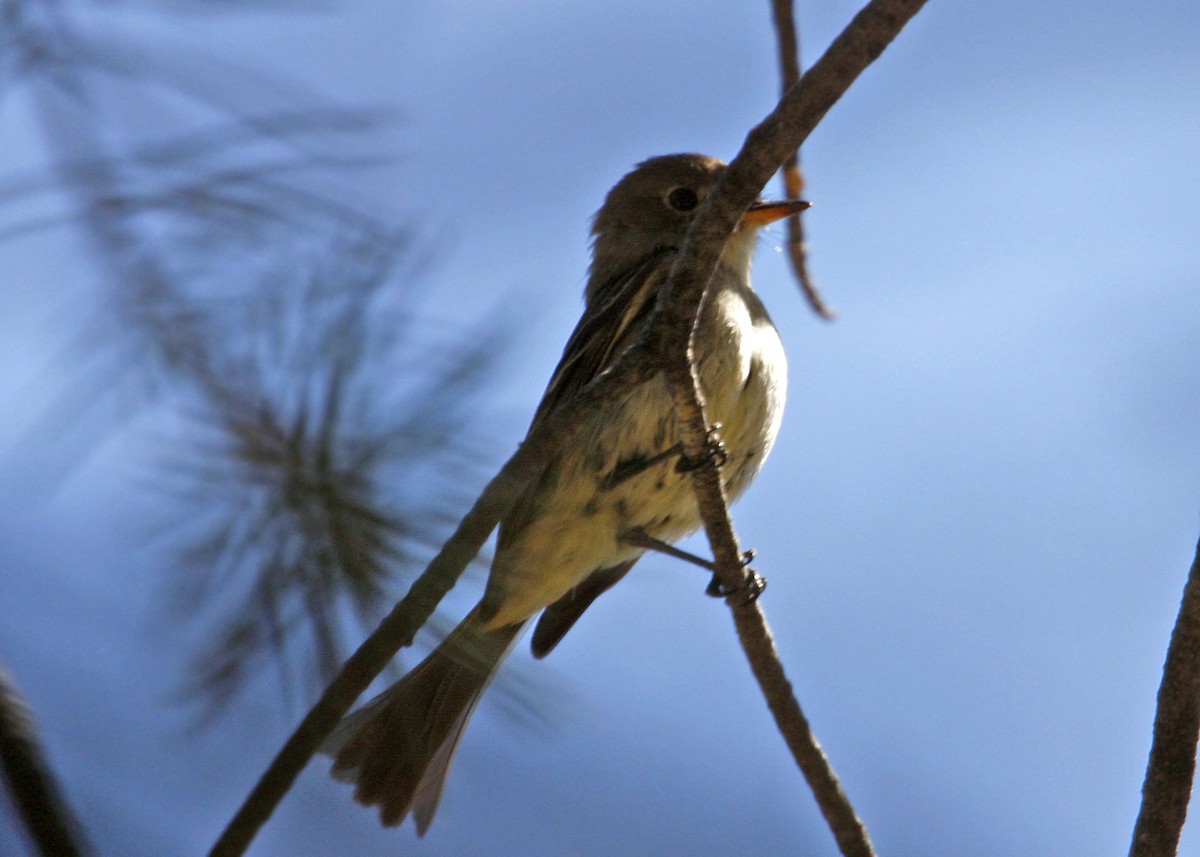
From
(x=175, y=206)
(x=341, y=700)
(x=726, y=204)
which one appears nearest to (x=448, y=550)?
(x=341, y=700)

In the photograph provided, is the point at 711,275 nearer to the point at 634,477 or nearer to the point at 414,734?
the point at 634,477

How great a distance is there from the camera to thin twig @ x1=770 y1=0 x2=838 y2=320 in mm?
3832

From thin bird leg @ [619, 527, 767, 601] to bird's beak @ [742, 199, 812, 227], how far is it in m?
1.14

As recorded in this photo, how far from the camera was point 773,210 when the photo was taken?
435 cm

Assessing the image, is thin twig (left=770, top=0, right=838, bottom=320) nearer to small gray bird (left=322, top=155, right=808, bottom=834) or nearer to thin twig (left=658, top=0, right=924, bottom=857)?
small gray bird (left=322, top=155, right=808, bottom=834)

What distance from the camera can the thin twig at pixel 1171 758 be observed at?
2.45 meters

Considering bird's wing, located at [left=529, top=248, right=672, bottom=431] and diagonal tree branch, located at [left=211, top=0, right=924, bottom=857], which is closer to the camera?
diagonal tree branch, located at [left=211, top=0, right=924, bottom=857]

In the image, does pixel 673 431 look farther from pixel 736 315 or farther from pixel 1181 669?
pixel 1181 669

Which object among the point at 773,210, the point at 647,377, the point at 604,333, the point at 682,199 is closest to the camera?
the point at 647,377

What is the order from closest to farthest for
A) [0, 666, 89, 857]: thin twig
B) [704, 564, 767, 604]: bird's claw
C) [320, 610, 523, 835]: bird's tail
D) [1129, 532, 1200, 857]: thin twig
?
[0, 666, 89, 857]: thin twig
[1129, 532, 1200, 857]: thin twig
[704, 564, 767, 604]: bird's claw
[320, 610, 523, 835]: bird's tail

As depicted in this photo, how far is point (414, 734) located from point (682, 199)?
2.24m

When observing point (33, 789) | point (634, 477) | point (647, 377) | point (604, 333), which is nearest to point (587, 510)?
point (634, 477)

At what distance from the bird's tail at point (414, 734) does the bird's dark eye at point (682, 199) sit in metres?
1.77

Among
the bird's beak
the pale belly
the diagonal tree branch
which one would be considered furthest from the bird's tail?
the bird's beak
